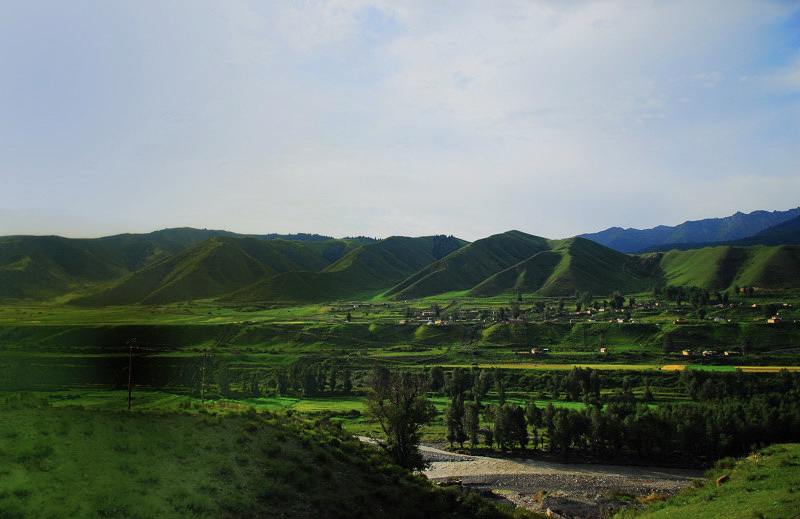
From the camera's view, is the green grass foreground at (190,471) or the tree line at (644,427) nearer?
the green grass foreground at (190,471)

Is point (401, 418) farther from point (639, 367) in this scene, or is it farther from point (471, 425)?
point (639, 367)

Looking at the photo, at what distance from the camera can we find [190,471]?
75.5 ft

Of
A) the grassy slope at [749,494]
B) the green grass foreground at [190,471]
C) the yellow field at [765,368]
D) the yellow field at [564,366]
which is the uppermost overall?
the green grass foreground at [190,471]

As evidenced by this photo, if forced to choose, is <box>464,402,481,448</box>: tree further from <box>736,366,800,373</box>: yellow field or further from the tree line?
<box>736,366,800,373</box>: yellow field

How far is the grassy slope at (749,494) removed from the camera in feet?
81.2

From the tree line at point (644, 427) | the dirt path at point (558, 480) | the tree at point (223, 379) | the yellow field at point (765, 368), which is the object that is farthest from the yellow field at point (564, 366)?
the tree at point (223, 379)

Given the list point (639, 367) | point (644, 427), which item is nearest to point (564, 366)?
point (639, 367)

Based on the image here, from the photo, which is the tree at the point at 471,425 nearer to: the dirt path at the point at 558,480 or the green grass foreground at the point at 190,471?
the dirt path at the point at 558,480

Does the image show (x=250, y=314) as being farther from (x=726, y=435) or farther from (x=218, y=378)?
(x=726, y=435)

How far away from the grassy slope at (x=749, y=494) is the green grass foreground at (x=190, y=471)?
11642 mm

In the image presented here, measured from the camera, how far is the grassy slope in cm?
2475

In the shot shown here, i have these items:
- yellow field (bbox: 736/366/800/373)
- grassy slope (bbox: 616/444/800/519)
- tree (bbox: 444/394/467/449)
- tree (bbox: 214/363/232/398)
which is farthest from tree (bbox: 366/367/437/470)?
yellow field (bbox: 736/366/800/373)

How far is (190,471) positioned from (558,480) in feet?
161

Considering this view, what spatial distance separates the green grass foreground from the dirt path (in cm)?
2627
